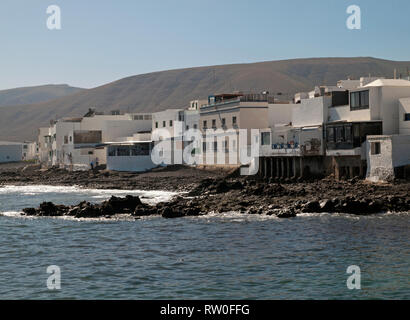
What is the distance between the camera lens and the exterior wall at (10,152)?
12400 centimetres

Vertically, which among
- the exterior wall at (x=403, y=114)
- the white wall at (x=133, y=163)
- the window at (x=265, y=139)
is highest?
the exterior wall at (x=403, y=114)

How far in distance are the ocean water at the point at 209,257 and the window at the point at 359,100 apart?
15.1 m

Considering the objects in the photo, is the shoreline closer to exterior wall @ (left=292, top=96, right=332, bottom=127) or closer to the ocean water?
the ocean water

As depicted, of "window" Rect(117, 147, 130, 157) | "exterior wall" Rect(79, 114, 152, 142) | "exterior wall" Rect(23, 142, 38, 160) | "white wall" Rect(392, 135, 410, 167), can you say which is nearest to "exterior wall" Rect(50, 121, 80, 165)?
"exterior wall" Rect(79, 114, 152, 142)

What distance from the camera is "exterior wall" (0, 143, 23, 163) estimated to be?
124000 mm

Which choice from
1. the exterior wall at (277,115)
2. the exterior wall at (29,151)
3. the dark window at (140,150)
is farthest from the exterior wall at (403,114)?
the exterior wall at (29,151)

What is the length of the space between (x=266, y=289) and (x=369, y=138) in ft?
83.6

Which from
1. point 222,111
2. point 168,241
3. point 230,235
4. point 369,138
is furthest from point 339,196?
point 222,111

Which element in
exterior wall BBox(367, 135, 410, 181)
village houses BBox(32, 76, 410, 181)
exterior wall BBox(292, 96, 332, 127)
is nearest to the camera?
exterior wall BBox(367, 135, 410, 181)

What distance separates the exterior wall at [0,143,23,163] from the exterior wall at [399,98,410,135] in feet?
321

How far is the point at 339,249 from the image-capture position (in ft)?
74.4

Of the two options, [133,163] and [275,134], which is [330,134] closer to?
[275,134]

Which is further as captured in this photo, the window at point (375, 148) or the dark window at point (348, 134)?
the dark window at point (348, 134)

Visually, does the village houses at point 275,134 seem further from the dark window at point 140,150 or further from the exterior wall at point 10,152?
the exterior wall at point 10,152
